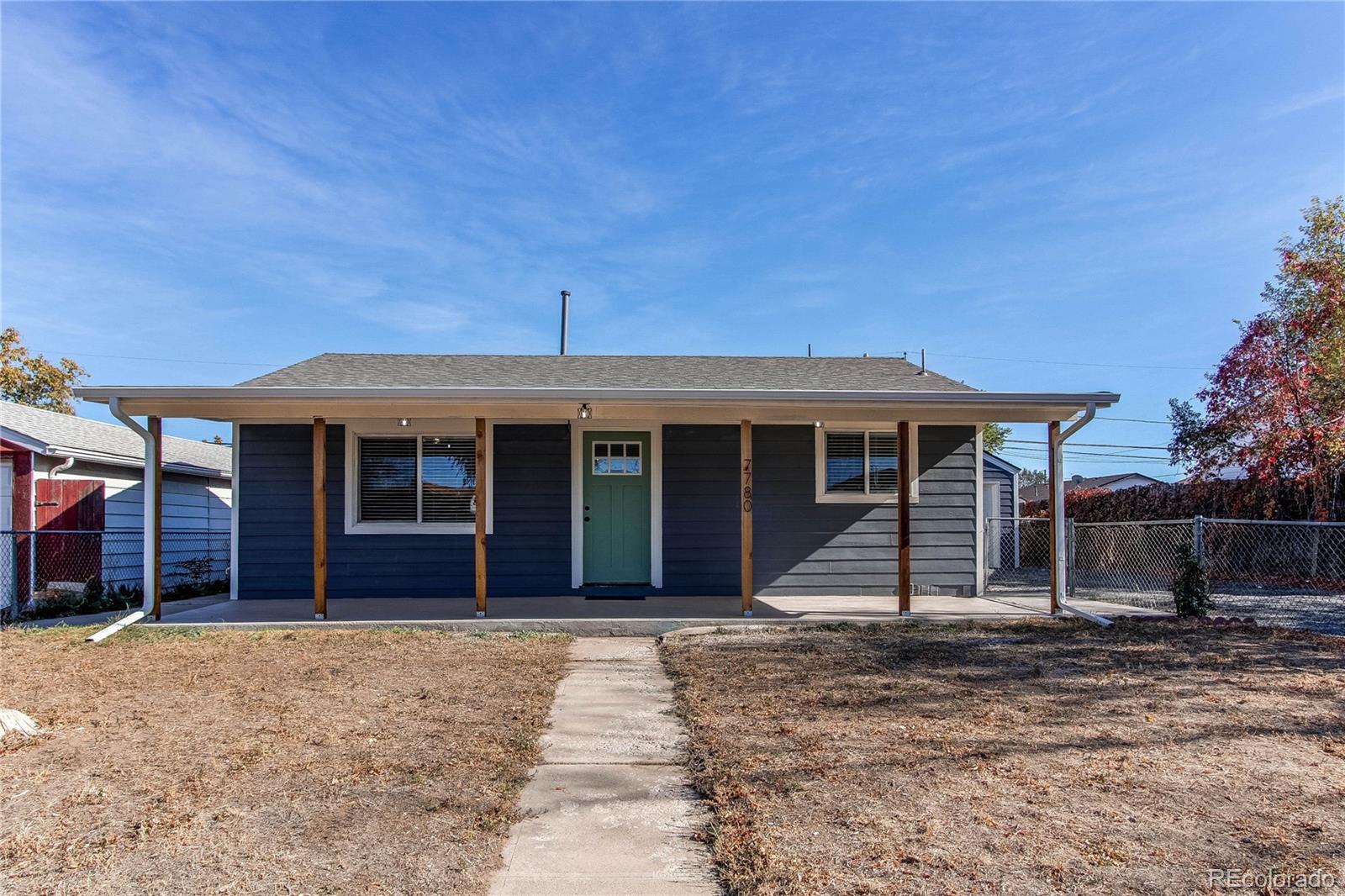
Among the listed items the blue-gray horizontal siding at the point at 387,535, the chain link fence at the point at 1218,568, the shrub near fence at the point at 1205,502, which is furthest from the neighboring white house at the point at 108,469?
the shrub near fence at the point at 1205,502

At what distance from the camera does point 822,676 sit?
214 inches

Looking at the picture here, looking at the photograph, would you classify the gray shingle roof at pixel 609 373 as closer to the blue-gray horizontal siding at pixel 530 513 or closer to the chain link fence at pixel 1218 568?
the blue-gray horizontal siding at pixel 530 513

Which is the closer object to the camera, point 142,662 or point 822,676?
point 822,676

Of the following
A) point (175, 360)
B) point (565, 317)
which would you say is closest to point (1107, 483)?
point (565, 317)

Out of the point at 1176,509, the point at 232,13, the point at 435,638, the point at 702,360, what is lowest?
the point at 435,638

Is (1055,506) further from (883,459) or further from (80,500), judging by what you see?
(80,500)

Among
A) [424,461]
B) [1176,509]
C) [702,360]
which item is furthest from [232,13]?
[1176,509]

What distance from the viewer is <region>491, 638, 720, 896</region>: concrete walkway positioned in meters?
2.58

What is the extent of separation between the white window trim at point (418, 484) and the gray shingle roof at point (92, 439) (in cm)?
339

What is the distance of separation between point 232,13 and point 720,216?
37.1 feet

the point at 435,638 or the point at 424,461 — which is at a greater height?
the point at 424,461

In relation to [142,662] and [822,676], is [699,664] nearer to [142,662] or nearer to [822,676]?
[822,676]

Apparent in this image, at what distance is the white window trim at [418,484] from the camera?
29.8 ft

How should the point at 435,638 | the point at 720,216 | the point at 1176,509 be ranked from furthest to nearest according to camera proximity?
the point at 720,216
the point at 1176,509
the point at 435,638
